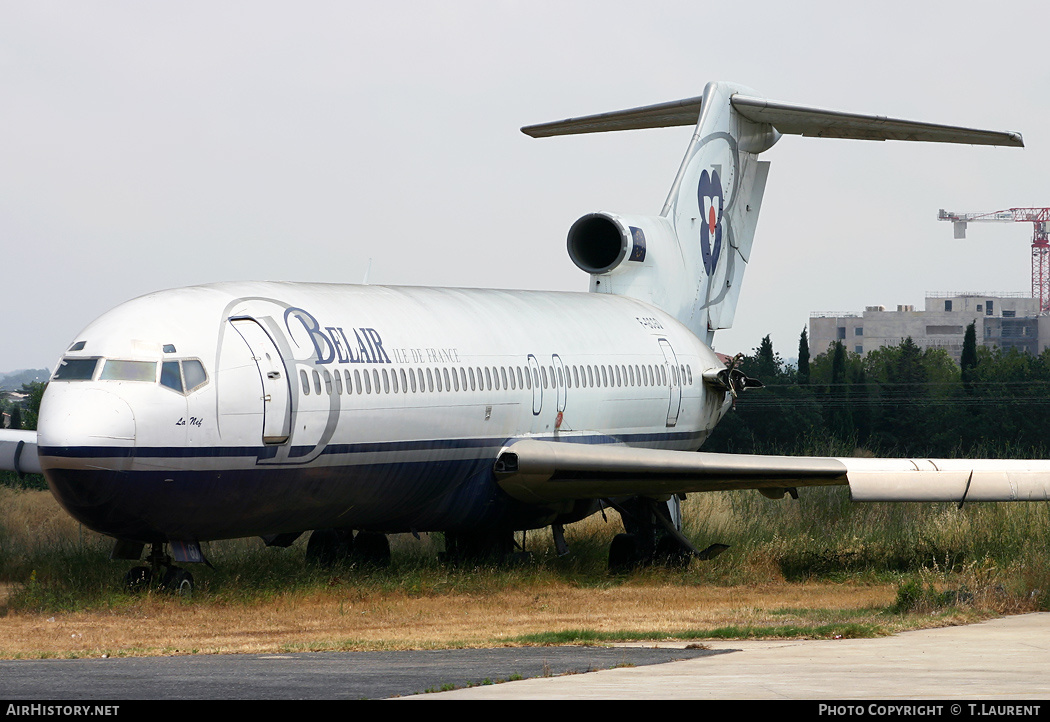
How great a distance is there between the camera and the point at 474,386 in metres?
20.6

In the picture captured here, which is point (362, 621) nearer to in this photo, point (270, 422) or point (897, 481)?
point (270, 422)

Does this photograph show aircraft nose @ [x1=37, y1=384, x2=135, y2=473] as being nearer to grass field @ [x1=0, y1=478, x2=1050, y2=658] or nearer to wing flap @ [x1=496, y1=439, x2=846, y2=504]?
grass field @ [x1=0, y1=478, x2=1050, y2=658]

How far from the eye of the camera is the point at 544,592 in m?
19.7

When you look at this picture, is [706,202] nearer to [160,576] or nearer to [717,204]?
[717,204]

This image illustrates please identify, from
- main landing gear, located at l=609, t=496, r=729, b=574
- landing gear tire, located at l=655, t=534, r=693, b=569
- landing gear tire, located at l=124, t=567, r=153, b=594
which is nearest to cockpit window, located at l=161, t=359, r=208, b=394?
landing gear tire, located at l=124, t=567, r=153, b=594

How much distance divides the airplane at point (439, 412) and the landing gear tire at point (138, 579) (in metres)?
0.02

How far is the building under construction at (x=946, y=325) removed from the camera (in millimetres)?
160125

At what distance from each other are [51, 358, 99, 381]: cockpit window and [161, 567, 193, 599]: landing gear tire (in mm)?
2424

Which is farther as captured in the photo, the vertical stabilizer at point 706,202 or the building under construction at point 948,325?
the building under construction at point 948,325

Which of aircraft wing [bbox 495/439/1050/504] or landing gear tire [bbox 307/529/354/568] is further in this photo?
landing gear tire [bbox 307/529/354/568]

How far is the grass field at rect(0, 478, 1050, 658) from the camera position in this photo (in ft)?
48.9

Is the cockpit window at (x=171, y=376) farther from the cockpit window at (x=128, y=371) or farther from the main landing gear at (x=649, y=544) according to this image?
the main landing gear at (x=649, y=544)

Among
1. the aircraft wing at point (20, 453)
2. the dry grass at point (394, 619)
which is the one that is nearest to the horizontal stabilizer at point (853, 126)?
the dry grass at point (394, 619)
